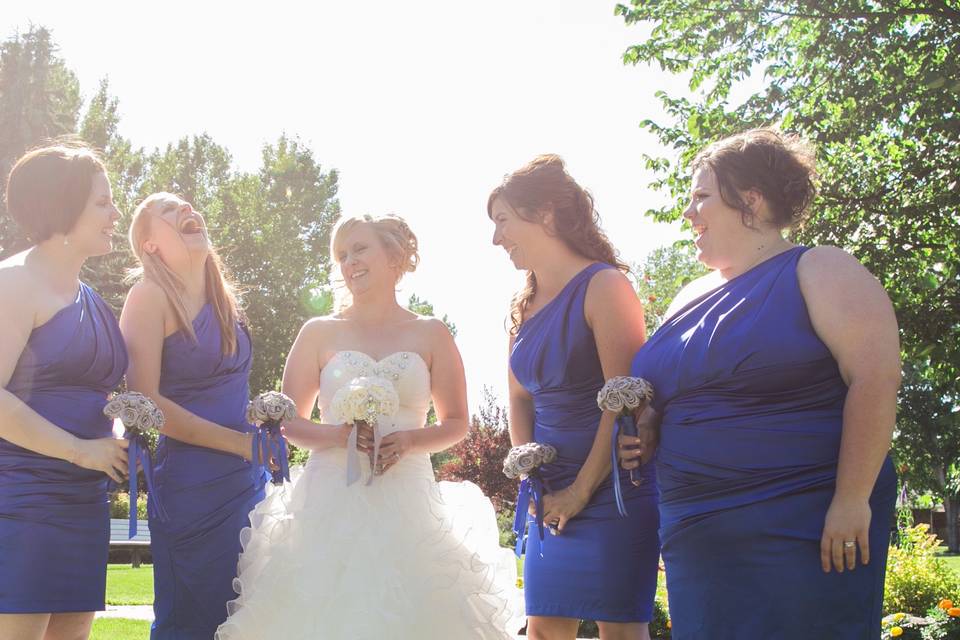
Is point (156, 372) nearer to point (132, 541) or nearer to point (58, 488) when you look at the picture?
point (58, 488)

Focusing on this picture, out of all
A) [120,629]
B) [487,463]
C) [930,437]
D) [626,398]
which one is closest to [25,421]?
[626,398]

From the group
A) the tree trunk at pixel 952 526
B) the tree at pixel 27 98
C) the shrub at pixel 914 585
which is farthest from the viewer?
the tree trunk at pixel 952 526

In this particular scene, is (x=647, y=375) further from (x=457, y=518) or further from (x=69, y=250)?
(x=69, y=250)

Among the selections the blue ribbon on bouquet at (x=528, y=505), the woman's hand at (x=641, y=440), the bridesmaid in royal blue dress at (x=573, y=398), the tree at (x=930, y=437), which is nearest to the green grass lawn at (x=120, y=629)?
the blue ribbon on bouquet at (x=528, y=505)

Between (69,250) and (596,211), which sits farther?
(596,211)

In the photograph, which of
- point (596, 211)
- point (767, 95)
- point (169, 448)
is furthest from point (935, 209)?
point (169, 448)

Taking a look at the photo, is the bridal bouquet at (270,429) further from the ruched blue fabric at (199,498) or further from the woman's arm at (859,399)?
the woman's arm at (859,399)

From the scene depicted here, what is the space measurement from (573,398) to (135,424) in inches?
76.6

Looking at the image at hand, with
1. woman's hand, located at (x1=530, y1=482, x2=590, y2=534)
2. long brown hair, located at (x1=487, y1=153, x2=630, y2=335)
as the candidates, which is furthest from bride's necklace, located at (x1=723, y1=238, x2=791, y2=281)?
woman's hand, located at (x1=530, y1=482, x2=590, y2=534)

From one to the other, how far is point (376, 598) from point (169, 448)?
1.25 metres

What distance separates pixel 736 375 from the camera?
358 cm

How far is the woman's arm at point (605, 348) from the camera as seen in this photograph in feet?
14.2

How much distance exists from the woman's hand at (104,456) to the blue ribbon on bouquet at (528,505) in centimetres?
176

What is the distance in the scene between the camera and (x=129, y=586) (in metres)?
17.5
